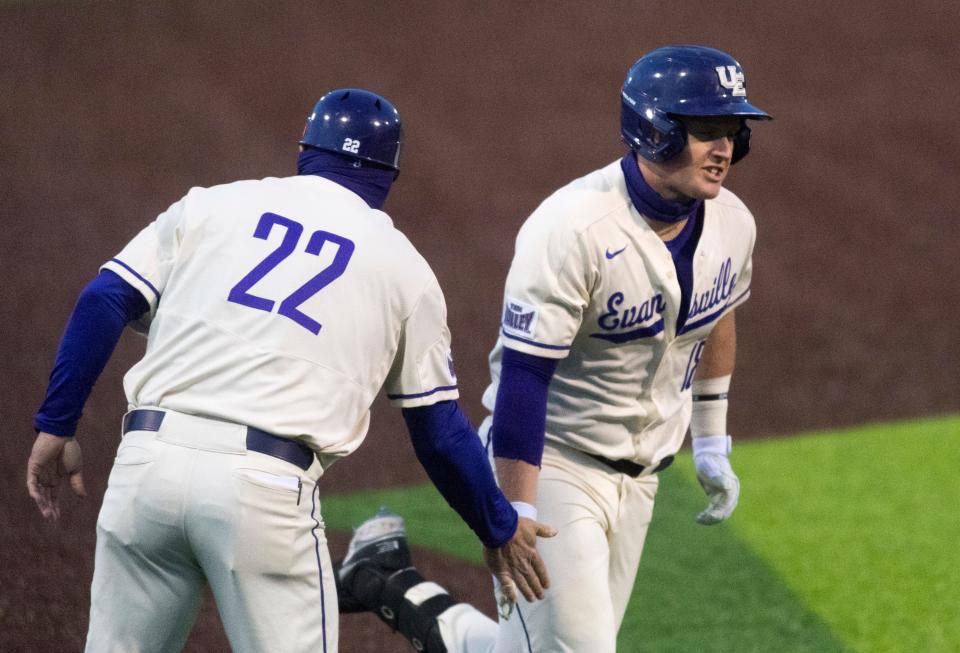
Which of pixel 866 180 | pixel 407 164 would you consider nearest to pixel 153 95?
pixel 407 164

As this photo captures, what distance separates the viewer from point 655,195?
12.4 feet

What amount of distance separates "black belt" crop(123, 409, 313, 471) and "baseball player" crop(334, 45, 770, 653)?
2.15 ft

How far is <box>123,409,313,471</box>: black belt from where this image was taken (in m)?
3.12

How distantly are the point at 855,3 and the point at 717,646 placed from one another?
37.2 feet

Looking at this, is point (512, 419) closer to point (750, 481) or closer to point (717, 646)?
point (717, 646)

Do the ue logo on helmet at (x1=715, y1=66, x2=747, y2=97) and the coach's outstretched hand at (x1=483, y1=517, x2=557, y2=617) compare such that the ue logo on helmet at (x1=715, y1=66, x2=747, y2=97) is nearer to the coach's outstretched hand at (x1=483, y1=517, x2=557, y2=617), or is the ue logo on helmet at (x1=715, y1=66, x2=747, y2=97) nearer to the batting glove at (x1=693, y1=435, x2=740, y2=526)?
the batting glove at (x1=693, y1=435, x2=740, y2=526)

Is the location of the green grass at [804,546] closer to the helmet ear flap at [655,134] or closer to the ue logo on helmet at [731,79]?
the helmet ear flap at [655,134]

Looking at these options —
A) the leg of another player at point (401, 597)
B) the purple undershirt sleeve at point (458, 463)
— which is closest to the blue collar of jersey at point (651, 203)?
the purple undershirt sleeve at point (458, 463)

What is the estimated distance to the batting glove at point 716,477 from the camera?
Answer: 4246 mm

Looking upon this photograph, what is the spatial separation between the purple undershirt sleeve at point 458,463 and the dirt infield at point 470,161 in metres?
1.76

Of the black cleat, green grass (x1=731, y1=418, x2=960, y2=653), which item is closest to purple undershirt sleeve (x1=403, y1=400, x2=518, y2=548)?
the black cleat

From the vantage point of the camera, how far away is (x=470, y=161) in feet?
36.6

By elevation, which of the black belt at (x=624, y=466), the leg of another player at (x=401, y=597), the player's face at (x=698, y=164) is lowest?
the leg of another player at (x=401, y=597)

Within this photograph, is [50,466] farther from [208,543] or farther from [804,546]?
[804,546]
